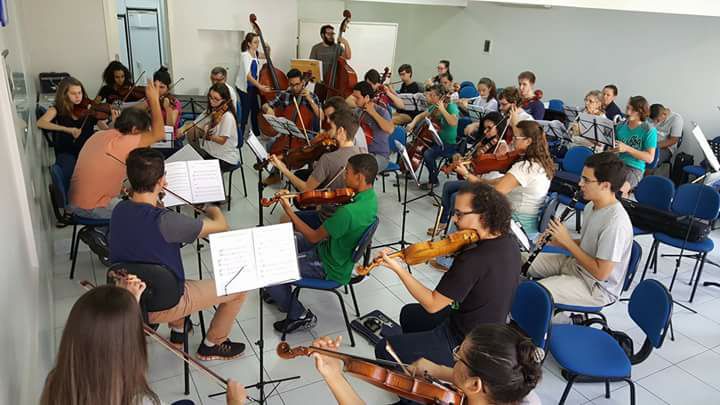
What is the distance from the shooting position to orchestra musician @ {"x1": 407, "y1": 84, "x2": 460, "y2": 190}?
5.84m

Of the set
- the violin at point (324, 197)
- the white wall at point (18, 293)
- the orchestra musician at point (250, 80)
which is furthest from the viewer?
the orchestra musician at point (250, 80)

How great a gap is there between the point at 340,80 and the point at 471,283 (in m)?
5.54

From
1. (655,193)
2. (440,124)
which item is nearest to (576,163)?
(655,193)

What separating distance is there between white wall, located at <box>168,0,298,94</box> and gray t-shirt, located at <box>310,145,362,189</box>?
453 centimetres

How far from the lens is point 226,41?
7750 millimetres

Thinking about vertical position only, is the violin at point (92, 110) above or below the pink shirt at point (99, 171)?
above

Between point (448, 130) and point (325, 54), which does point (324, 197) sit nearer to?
point (448, 130)

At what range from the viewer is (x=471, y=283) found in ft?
7.84

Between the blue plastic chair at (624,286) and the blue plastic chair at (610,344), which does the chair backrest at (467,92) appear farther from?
the blue plastic chair at (610,344)

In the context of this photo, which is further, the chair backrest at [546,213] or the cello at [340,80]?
the cello at [340,80]

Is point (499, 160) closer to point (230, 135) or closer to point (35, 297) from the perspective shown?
point (230, 135)

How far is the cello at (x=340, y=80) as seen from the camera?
7.27 meters

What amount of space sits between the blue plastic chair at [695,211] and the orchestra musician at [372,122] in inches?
103

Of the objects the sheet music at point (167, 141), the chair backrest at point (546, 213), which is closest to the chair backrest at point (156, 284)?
the sheet music at point (167, 141)
